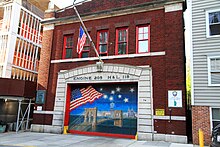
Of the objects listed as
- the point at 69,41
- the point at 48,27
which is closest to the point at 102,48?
the point at 69,41

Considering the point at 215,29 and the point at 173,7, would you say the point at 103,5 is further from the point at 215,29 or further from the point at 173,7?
the point at 215,29

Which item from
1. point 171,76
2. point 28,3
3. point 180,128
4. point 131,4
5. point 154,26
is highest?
point 28,3

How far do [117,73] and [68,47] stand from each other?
5561mm

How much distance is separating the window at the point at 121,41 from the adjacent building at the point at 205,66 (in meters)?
4.98

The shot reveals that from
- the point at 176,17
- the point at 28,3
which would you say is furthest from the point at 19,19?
the point at 176,17

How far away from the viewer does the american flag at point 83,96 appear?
55.3 ft

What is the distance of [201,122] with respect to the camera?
12453mm

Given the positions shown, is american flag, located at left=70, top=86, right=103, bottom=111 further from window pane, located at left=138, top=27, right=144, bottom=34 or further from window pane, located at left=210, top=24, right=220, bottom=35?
window pane, located at left=210, top=24, right=220, bottom=35

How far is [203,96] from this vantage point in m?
12.7

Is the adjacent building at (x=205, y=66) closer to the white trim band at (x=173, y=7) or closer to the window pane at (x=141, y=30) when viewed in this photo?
the white trim band at (x=173, y=7)

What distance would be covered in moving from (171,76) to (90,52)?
6.86 meters

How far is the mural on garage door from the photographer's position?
50.4ft

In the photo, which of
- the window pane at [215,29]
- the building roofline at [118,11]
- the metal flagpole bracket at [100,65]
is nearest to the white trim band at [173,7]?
the building roofline at [118,11]

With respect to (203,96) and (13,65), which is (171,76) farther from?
(13,65)
